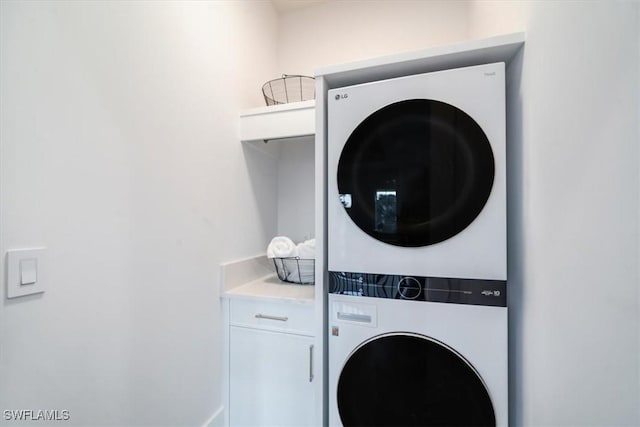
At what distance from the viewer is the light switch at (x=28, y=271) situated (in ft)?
2.25

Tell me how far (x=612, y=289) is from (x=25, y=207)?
4.48 ft

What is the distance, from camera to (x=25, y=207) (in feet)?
2.28

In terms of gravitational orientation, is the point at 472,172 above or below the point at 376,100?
below

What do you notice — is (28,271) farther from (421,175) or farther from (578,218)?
(578,218)

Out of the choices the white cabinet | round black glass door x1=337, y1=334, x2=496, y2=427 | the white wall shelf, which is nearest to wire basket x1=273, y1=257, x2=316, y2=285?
the white cabinet

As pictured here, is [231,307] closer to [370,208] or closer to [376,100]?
[370,208]

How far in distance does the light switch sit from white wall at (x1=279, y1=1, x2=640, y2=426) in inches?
52.7

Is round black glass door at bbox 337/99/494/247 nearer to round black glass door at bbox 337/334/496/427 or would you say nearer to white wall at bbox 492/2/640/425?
white wall at bbox 492/2/640/425

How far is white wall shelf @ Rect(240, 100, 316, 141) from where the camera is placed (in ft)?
5.11

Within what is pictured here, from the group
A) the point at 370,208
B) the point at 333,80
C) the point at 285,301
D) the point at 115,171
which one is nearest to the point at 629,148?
the point at 370,208

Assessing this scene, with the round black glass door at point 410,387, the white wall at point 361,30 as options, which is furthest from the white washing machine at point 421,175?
the white wall at point 361,30

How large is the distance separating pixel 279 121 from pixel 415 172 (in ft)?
3.10

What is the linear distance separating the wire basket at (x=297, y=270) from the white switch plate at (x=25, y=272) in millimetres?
1062

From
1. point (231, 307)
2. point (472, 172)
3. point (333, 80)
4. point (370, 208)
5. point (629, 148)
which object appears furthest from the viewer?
point (231, 307)
